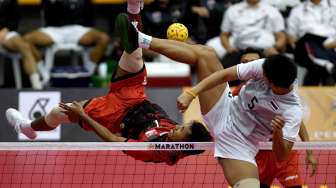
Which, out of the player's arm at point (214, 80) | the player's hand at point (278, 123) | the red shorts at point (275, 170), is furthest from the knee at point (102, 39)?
the player's hand at point (278, 123)

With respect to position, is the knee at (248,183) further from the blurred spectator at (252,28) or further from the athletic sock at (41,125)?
the blurred spectator at (252,28)

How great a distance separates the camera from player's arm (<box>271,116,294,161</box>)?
288 inches

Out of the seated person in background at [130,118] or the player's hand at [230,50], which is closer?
the seated person in background at [130,118]

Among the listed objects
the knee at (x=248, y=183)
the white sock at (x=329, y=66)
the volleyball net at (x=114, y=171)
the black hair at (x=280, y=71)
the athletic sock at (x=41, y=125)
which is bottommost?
the volleyball net at (x=114, y=171)

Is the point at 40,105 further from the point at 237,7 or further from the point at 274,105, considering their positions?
the point at 274,105

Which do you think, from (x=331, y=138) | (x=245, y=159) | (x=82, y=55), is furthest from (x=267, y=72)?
(x=82, y=55)

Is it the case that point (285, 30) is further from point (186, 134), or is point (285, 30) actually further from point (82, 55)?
point (186, 134)

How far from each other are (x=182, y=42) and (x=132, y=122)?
1.05 m

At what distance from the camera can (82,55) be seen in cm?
1477

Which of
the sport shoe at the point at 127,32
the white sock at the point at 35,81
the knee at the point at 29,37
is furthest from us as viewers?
the knee at the point at 29,37

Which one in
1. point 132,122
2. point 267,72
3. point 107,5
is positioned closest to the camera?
point 267,72

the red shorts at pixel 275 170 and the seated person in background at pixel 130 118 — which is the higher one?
the seated person in background at pixel 130 118

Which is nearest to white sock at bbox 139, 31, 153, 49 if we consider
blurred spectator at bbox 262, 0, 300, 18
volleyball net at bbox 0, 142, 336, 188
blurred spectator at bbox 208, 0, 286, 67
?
volleyball net at bbox 0, 142, 336, 188

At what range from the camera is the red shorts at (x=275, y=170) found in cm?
879
